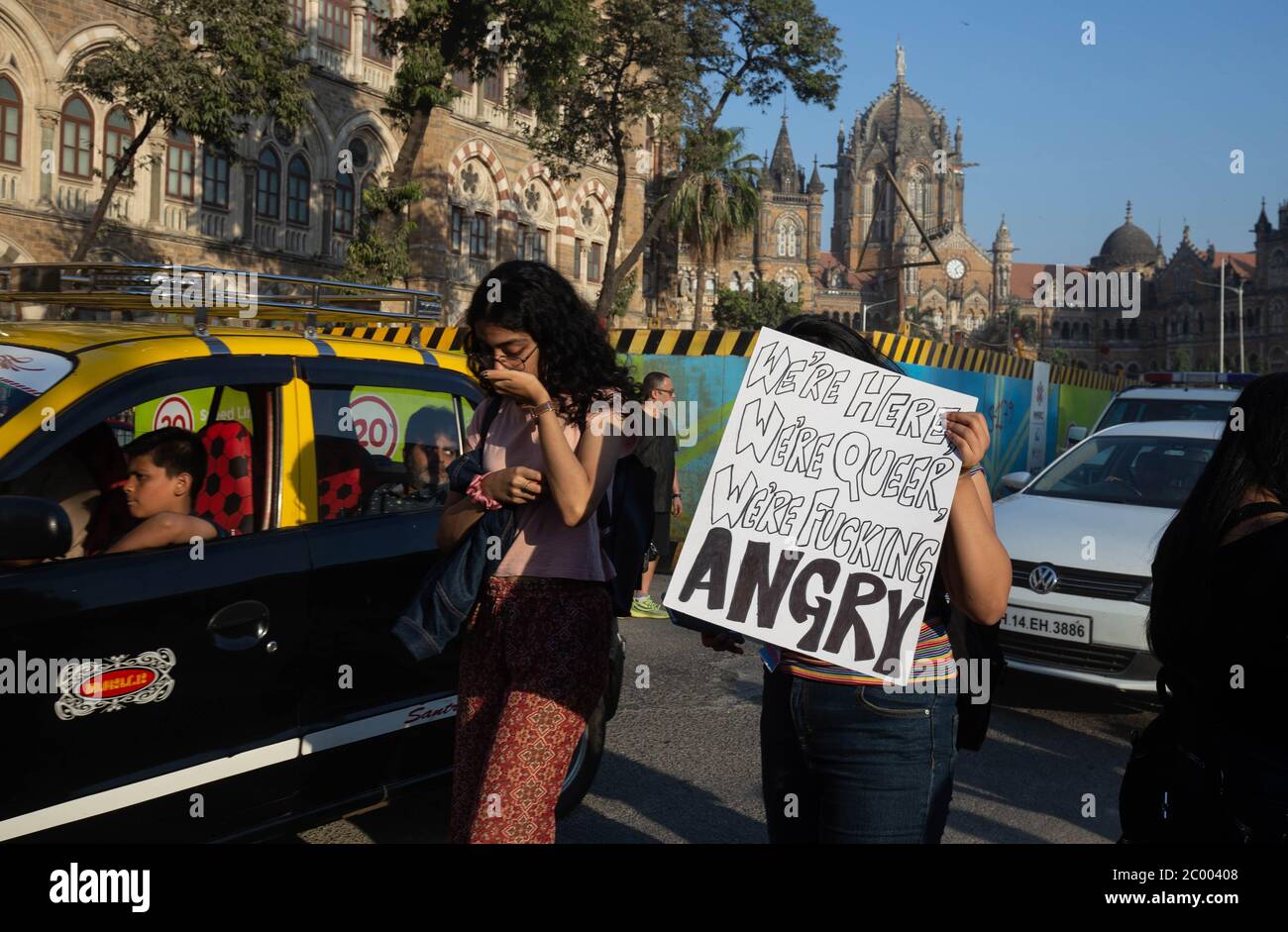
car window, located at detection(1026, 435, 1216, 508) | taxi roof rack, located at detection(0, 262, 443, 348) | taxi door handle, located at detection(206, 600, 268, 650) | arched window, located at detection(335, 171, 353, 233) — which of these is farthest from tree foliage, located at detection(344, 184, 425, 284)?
taxi door handle, located at detection(206, 600, 268, 650)

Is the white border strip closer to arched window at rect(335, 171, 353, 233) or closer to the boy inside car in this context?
the boy inside car

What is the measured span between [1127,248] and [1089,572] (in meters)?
135

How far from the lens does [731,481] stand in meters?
2.54

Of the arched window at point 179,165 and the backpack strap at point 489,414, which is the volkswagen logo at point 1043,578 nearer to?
the backpack strap at point 489,414

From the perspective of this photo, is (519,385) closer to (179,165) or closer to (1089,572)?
(1089,572)


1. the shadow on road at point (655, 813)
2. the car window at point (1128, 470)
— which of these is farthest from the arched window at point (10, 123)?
the shadow on road at point (655, 813)

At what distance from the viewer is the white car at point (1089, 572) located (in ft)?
20.4

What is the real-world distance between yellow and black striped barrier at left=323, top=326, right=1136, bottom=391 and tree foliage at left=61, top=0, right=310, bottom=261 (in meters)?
4.66

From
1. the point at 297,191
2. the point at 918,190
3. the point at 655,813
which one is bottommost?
the point at 655,813

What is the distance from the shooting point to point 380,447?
414cm

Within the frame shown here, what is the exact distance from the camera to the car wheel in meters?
4.29

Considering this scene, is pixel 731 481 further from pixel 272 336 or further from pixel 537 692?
pixel 272 336

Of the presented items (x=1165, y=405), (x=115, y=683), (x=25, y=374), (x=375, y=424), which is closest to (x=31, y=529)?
(x=115, y=683)
